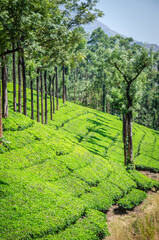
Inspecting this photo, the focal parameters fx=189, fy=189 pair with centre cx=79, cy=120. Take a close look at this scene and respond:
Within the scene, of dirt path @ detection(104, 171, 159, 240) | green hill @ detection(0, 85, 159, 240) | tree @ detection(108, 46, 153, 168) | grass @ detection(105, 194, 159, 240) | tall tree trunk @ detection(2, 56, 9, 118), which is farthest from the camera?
tree @ detection(108, 46, 153, 168)

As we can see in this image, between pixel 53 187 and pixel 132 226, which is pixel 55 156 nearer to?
pixel 53 187

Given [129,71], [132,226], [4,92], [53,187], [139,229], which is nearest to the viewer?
[139,229]

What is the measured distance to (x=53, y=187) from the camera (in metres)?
16.7

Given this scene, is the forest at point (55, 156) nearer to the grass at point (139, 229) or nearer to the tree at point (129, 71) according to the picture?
the tree at point (129, 71)

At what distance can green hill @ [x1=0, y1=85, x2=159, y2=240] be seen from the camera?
12.6m

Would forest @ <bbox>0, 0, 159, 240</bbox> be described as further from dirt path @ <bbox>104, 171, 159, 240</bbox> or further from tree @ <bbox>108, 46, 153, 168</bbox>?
dirt path @ <bbox>104, 171, 159, 240</bbox>

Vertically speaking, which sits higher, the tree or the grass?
the tree

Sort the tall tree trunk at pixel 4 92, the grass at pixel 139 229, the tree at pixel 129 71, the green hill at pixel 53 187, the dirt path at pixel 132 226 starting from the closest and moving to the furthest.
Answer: the green hill at pixel 53 187, the grass at pixel 139 229, the dirt path at pixel 132 226, the tall tree trunk at pixel 4 92, the tree at pixel 129 71

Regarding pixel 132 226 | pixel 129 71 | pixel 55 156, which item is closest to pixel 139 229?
pixel 132 226

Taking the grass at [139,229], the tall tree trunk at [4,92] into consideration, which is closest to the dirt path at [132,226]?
the grass at [139,229]

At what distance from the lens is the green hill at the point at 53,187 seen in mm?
12602

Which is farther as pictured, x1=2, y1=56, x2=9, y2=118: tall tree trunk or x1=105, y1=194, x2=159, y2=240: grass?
x1=2, y1=56, x2=9, y2=118: tall tree trunk

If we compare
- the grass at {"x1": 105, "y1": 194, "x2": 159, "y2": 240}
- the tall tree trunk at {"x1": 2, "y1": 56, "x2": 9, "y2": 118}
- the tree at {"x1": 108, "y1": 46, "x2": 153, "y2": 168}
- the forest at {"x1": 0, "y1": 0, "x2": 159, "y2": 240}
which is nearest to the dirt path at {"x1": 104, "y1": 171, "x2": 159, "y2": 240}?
the grass at {"x1": 105, "y1": 194, "x2": 159, "y2": 240}

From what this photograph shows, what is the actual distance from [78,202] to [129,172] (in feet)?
43.7
